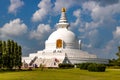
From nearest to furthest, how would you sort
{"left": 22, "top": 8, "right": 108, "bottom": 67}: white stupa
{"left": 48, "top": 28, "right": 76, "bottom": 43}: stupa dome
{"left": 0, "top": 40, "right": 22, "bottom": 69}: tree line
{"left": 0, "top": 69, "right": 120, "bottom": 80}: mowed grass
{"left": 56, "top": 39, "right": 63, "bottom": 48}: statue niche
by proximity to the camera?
{"left": 0, "top": 69, "right": 120, "bottom": 80}: mowed grass, {"left": 0, "top": 40, "right": 22, "bottom": 69}: tree line, {"left": 22, "top": 8, "right": 108, "bottom": 67}: white stupa, {"left": 56, "top": 39, "right": 63, "bottom": 48}: statue niche, {"left": 48, "top": 28, "right": 76, "bottom": 43}: stupa dome

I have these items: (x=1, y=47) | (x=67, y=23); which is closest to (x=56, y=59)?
(x=67, y=23)

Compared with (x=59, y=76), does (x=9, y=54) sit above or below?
above

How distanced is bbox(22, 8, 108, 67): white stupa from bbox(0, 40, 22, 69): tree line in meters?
23.6

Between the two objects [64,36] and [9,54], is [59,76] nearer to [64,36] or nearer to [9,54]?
[9,54]

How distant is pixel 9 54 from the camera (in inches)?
3568

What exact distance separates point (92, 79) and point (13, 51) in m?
47.7

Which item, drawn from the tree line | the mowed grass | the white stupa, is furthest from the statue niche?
the mowed grass

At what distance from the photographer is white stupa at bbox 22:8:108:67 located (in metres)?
120

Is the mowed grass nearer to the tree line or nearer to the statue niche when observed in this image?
the tree line

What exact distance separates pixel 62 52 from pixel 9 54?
39.8 m

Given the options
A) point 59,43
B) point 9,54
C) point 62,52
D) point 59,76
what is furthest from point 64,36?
point 59,76

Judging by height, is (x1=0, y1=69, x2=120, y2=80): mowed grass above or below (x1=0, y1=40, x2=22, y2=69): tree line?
below

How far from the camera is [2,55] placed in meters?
87.1

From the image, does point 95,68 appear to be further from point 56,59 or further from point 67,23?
point 67,23
